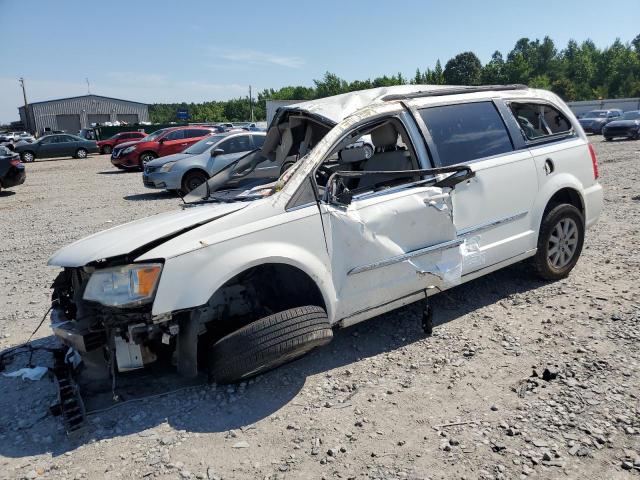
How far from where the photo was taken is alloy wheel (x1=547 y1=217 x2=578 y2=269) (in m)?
4.66

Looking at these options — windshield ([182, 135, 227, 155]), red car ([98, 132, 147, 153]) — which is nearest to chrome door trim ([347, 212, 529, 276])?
windshield ([182, 135, 227, 155])

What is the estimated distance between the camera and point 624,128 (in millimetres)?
23078

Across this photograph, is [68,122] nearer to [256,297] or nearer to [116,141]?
[116,141]

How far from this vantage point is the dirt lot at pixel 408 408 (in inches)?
99.0

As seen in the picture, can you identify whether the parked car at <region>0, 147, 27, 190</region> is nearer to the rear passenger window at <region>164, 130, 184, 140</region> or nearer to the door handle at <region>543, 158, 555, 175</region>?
the rear passenger window at <region>164, 130, 184, 140</region>

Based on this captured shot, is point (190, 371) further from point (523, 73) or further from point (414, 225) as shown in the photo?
point (523, 73)

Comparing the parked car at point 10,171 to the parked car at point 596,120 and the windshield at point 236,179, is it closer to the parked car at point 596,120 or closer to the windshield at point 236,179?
the windshield at point 236,179

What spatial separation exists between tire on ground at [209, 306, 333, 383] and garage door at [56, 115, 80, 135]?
237 ft

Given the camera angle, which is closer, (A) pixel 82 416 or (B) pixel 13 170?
(A) pixel 82 416

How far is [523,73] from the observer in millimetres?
69375

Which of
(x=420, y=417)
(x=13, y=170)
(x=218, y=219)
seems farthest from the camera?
(x=13, y=170)

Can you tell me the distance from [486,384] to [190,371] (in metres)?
1.93

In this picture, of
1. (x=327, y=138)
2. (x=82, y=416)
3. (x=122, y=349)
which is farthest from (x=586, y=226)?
(x=82, y=416)

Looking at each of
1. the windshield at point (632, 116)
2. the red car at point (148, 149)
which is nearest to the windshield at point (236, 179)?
the red car at point (148, 149)
